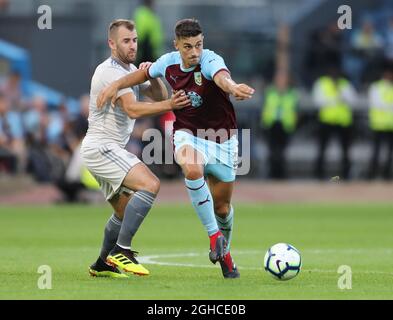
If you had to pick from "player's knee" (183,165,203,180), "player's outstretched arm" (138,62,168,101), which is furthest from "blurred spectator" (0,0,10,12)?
"player's knee" (183,165,203,180)

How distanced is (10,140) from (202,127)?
1398cm

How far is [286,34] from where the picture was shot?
28016 mm

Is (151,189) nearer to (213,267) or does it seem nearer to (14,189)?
(213,267)

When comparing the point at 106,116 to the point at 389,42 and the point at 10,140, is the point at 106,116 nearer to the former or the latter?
the point at 10,140

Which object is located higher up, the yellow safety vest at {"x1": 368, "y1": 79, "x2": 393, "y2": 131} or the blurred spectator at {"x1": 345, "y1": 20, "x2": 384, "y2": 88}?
the blurred spectator at {"x1": 345, "y1": 20, "x2": 384, "y2": 88}

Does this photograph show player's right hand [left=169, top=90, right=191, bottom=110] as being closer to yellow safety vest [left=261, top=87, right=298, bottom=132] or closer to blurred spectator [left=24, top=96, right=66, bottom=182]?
blurred spectator [left=24, top=96, right=66, bottom=182]

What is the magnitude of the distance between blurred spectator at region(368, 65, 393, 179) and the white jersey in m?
15.4

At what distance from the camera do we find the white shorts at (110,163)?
11.0 metres

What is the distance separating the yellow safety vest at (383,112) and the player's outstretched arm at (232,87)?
16124mm

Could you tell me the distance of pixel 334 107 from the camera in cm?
2598

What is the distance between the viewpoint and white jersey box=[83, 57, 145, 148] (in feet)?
36.6

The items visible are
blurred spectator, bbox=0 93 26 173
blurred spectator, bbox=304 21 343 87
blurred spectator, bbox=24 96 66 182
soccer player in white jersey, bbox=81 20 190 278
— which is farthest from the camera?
blurred spectator, bbox=304 21 343 87

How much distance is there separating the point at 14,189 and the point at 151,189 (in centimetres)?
1350

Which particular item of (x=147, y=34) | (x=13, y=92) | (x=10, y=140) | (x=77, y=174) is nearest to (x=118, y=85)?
(x=77, y=174)
